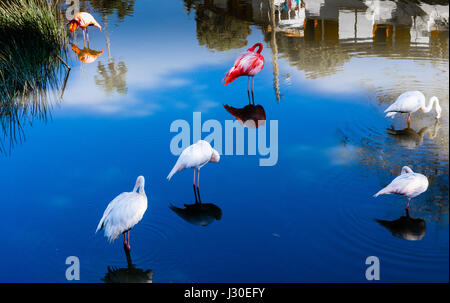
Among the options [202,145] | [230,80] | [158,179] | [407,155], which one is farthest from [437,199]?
[230,80]

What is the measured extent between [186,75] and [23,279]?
4.92m

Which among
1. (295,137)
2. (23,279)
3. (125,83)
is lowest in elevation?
(23,279)

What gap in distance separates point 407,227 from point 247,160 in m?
2.06

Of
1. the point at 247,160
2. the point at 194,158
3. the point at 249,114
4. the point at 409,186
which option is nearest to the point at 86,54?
the point at 249,114

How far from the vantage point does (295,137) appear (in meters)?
6.97

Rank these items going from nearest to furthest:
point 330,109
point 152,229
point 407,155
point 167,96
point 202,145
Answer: point 152,229
point 202,145
point 407,155
point 330,109
point 167,96

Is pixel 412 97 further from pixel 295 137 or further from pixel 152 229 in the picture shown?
pixel 152 229

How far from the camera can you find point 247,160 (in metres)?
6.47

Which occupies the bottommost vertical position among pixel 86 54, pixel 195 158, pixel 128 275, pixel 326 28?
pixel 128 275

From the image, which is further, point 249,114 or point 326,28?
point 326,28

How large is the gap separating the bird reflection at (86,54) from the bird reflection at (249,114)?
3.37m

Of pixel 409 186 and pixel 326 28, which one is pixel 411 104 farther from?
pixel 326 28

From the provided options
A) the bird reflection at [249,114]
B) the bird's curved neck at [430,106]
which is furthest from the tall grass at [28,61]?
the bird's curved neck at [430,106]

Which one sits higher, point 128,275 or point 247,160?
point 247,160
